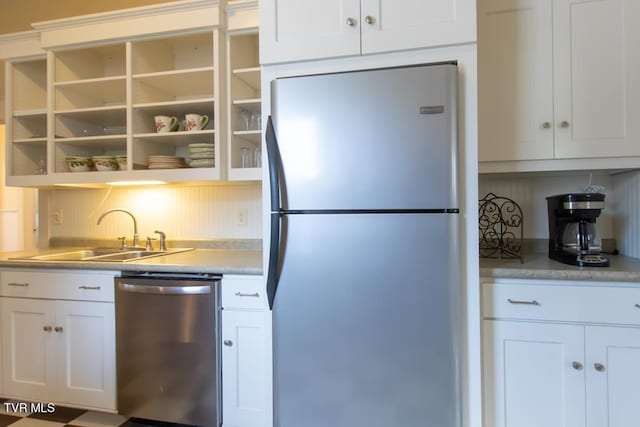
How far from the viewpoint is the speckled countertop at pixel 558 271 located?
1301mm

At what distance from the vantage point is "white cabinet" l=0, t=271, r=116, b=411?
178 cm

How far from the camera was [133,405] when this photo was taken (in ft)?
5.61

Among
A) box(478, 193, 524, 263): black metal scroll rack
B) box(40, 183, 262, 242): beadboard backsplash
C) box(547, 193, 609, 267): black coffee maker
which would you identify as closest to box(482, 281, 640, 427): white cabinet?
box(547, 193, 609, 267): black coffee maker

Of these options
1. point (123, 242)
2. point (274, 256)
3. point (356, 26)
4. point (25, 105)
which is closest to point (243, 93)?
point (356, 26)

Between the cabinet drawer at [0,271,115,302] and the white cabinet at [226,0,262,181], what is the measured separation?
87 centimetres

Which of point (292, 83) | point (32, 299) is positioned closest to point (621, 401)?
point (292, 83)

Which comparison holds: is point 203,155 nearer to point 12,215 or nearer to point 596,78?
point 596,78

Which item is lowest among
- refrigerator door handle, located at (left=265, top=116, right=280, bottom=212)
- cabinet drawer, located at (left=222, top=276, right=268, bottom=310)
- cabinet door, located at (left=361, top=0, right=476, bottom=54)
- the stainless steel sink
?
cabinet drawer, located at (left=222, top=276, right=268, bottom=310)

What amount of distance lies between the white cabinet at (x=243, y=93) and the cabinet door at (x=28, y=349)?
4.27ft

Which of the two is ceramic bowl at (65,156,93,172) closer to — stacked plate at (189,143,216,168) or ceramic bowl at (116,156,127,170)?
ceramic bowl at (116,156,127,170)

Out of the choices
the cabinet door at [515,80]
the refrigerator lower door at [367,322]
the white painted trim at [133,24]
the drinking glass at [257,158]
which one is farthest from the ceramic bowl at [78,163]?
the cabinet door at [515,80]

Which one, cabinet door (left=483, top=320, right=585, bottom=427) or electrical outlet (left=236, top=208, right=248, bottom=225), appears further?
electrical outlet (left=236, top=208, right=248, bottom=225)

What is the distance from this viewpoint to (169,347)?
1.65m

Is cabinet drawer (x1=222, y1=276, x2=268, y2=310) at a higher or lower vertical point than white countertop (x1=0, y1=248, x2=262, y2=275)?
lower
